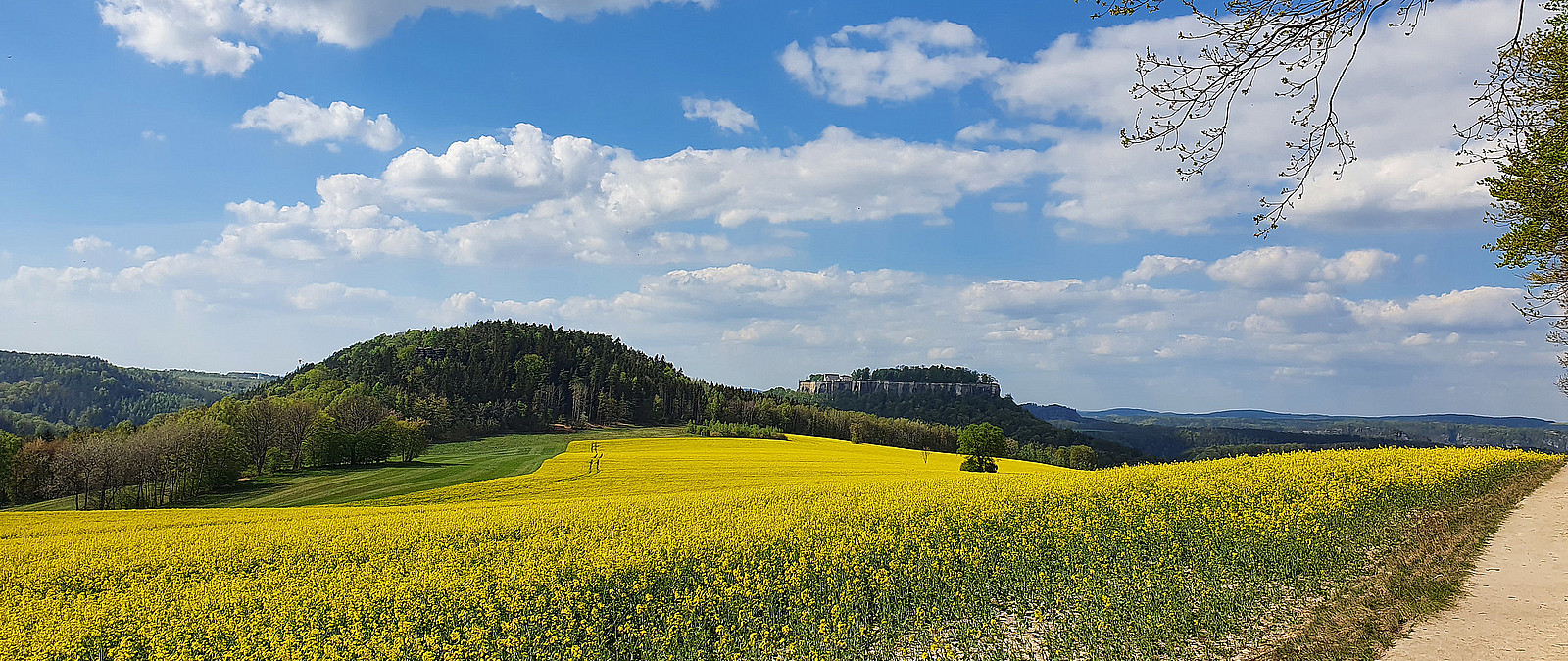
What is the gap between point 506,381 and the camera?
122375 millimetres

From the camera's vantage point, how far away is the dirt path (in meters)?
8.02

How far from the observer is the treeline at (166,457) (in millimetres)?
45062

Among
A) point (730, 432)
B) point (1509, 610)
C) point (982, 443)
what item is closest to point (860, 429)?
point (730, 432)

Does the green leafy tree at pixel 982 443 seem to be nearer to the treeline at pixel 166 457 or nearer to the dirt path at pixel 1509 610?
the dirt path at pixel 1509 610

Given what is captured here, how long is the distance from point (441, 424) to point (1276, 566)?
93492 millimetres

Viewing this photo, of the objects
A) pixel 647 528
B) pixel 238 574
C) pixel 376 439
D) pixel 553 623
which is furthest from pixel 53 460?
pixel 553 623

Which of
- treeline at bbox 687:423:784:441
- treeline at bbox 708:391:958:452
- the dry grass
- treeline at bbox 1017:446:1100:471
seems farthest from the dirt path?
treeline at bbox 708:391:958:452

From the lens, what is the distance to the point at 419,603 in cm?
1226

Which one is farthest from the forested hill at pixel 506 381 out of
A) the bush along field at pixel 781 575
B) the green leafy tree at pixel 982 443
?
the bush along field at pixel 781 575

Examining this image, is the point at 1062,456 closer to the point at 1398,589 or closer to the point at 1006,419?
the point at 1006,419

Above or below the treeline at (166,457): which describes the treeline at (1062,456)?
below

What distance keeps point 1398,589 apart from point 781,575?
8694 mm

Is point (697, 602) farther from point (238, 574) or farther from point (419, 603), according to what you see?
point (238, 574)

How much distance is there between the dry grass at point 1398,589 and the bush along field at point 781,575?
14.0 inches
